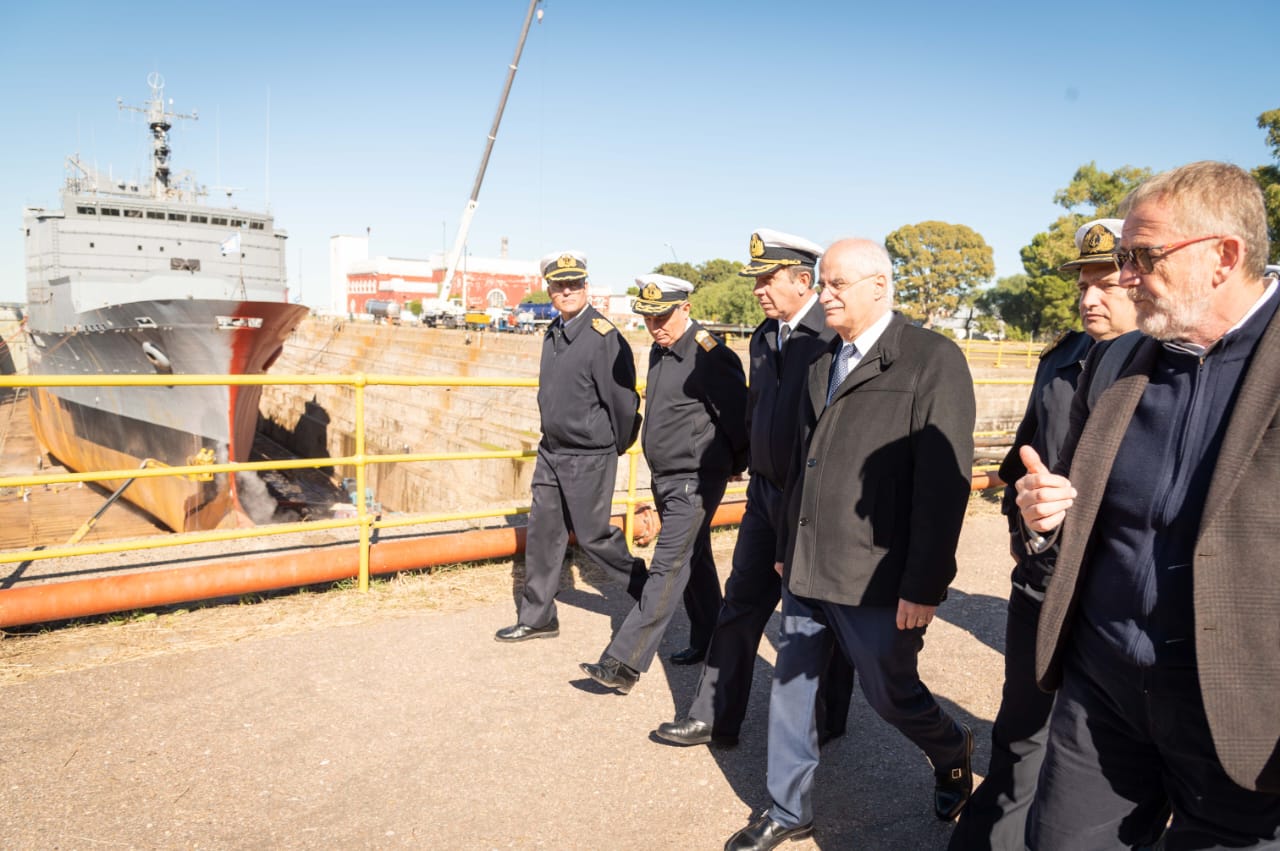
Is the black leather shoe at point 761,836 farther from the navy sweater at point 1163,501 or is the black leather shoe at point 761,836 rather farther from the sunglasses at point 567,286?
the sunglasses at point 567,286

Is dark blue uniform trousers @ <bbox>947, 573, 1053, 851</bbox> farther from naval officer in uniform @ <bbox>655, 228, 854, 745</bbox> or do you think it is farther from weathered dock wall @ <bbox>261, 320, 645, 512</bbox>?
weathered dock wall @ <bbox>261, 320, 645, 512</bbox>

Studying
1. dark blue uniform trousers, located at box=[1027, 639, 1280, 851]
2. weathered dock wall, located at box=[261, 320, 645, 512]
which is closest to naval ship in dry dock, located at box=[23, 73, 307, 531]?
weathered dock wall, located at box=[261, 320, 645, 512]

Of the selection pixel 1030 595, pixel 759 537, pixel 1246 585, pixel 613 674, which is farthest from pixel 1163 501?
pixel 613 674

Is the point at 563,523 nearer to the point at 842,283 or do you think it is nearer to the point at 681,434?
the point at 681,434

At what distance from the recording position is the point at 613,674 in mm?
3740

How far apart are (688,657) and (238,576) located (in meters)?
2.56

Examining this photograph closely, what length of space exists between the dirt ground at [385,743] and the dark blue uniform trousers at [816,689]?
0.92 feet

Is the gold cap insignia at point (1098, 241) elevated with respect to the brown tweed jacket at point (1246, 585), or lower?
elevated

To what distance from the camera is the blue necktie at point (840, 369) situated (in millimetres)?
2748

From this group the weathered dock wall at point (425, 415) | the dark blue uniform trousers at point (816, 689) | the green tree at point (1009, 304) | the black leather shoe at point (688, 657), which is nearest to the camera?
the dark blue uniform trousers at point (816, 689)

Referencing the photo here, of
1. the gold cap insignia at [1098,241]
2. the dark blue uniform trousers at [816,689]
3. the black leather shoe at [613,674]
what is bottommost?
the black leather shoe at [613,674]

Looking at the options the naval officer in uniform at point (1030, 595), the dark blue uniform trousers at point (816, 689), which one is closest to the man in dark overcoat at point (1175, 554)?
the naval officer in uniform at point (1030, 595)

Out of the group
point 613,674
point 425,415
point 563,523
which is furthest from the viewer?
point 425,415

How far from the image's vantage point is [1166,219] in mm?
1591
